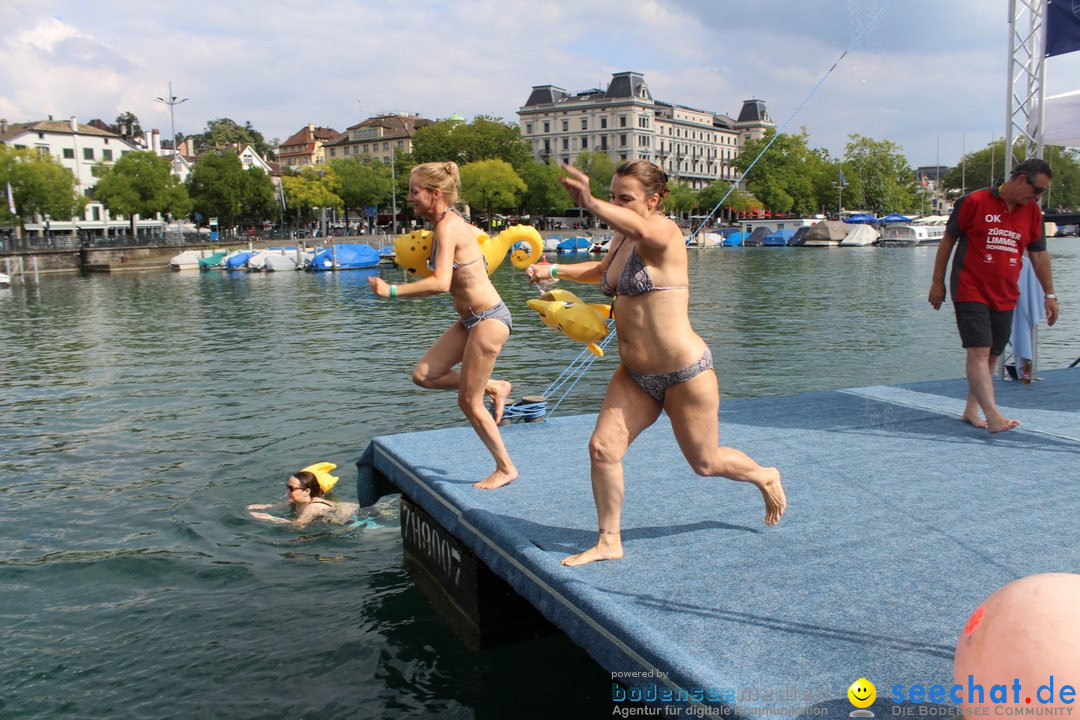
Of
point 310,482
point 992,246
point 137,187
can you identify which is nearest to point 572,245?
point 137,187

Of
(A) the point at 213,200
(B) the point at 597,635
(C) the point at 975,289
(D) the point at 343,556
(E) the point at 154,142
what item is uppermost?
(E) the point at 154,142

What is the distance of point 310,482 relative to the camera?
9.12 meters

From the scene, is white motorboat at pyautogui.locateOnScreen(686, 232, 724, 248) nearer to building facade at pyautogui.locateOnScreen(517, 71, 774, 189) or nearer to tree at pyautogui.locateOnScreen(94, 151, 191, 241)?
building facade at pyautogui.locateOnScreen(517, 71, 774, 189)

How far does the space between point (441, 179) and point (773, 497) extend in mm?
3034

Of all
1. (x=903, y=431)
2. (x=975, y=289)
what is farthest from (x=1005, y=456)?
(x=975, y=289)

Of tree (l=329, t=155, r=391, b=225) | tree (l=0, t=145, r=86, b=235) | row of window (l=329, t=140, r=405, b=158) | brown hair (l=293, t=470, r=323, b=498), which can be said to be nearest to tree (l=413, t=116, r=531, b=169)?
tree (l=329, t=155, r=391, b=225)

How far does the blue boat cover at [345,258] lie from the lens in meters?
62.2

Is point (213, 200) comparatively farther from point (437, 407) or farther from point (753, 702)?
point (753, 702)

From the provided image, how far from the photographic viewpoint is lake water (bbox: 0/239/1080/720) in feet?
19.1

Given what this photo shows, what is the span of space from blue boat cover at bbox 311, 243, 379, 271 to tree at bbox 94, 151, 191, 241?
29.4 meters

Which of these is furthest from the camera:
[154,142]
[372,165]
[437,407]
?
[154,142]

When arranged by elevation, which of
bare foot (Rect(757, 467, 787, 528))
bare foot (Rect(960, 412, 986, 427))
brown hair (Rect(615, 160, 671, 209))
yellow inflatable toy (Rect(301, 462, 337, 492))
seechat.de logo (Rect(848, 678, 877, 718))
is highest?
brown hair (Rect(615, 160, 671, 209))

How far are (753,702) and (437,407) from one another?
39.3 feet

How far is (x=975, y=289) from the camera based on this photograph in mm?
7414
